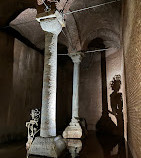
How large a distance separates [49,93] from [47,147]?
1304 millimetres

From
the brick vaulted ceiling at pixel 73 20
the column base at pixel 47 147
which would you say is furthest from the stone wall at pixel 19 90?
the column base at pixel 47 147

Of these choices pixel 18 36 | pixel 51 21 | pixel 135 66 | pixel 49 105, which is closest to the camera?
pixel 135 66

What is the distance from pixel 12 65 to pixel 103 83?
5.40 metres

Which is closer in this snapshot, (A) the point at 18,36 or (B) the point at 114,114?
(A) the point at 18,36

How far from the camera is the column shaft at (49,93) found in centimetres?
390

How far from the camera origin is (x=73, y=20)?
6.90 meters

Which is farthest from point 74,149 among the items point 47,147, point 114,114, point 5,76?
point 114,114

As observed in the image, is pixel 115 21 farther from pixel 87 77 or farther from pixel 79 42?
pixel 87 77

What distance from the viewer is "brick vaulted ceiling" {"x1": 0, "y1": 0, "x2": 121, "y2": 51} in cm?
601

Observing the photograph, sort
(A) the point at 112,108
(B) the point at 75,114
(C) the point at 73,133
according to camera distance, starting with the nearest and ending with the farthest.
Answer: (C) the point at 73,133 → (B) the point at 75,114 → (A) the point at 112,108

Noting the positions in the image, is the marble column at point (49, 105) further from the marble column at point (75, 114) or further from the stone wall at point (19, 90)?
the stone wall at point (19, 90)

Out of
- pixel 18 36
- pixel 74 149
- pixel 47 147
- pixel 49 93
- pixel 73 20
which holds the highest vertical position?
pixel 73 20

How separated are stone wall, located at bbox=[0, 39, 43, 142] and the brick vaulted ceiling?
2.70 ft

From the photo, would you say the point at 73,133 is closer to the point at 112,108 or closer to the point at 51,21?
the point at 112,108
